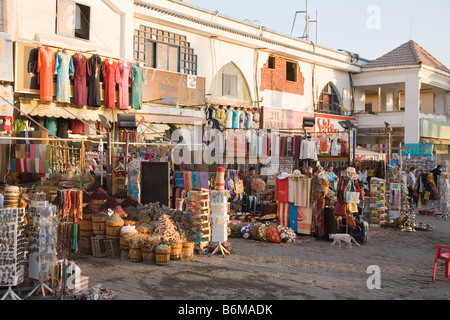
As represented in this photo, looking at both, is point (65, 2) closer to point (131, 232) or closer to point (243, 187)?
point (243, 187)

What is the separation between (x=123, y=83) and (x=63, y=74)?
2.17m

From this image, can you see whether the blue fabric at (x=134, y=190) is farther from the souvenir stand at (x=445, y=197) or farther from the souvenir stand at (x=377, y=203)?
the souvenir stand at (x=445, y=197)

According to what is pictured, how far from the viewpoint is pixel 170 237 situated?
31.8ft

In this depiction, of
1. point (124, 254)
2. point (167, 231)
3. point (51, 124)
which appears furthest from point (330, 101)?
point (124, 254)

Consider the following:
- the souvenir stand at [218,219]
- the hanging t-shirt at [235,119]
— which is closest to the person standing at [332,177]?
the souvenir stand at [218,219]

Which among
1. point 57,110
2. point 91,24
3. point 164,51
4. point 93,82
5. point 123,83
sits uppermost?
point 91,24

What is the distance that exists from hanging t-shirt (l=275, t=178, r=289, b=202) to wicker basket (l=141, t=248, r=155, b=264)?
4754 mm

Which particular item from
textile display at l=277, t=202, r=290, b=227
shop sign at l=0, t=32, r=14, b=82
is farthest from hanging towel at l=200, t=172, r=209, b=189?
shop sign at l=0, t=32, r=14, b=82

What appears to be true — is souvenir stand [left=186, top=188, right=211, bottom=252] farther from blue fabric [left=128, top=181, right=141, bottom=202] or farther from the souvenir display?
the souvenir display

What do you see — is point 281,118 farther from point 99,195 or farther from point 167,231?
point 167,231

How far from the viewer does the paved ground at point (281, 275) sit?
7332 mm

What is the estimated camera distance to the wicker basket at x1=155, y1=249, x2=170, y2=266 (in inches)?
356

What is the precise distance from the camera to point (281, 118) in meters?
23.6

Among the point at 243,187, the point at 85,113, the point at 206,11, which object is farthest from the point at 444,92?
the point at 85,113
